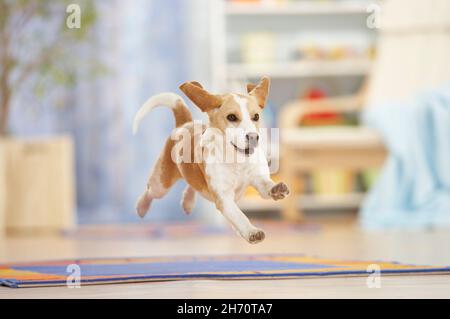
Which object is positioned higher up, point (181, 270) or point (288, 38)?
point (288, 38)

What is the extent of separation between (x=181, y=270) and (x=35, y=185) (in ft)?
8.04

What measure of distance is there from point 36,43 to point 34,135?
1.85 ft

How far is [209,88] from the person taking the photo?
388 cm

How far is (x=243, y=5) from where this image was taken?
464 cm

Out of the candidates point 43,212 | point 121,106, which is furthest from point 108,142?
point 43,212

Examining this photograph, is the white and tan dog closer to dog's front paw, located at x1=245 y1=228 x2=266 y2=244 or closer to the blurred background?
dog's front paw, located at x1=245 y1=228 x2=266 y2=244

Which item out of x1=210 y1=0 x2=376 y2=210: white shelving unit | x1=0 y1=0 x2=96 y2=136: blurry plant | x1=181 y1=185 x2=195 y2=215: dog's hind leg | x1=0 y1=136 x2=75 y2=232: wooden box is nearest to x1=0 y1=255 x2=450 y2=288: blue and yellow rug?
x1=181 y1=185 x2=195 y2=215: dog's hind leg

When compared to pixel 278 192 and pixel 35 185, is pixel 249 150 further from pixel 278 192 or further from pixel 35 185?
pixel 35 185

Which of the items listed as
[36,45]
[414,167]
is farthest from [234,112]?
[36,45]

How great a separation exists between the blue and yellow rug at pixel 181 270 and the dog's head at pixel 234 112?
39 cm

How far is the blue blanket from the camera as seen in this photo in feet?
11.4

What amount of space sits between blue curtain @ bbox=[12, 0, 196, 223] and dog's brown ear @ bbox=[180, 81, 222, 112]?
12.1ft
